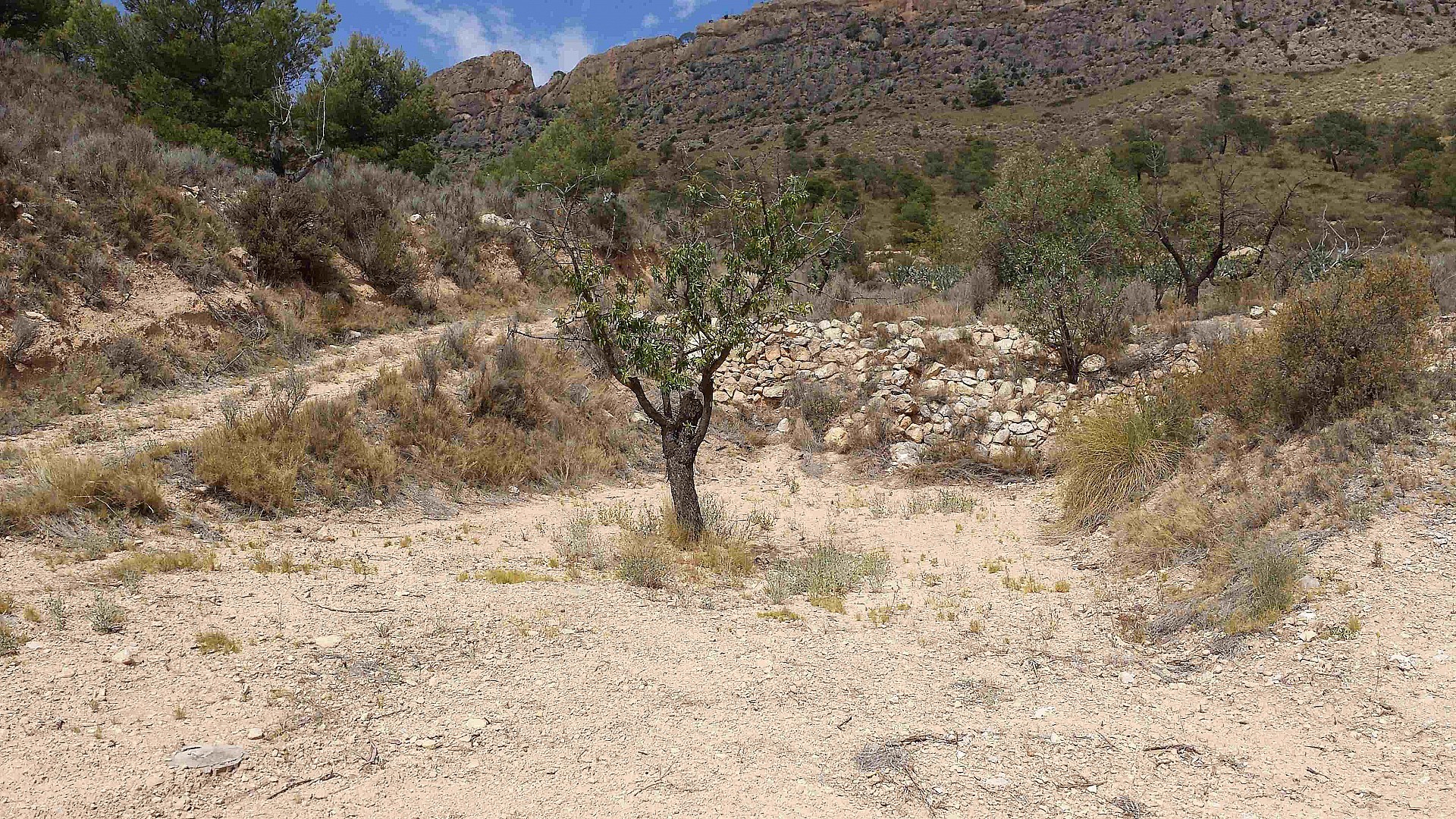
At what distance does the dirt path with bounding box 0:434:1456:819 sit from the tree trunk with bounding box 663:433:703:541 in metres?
1.03

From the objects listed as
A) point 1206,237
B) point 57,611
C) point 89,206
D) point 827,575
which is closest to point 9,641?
point 57,611

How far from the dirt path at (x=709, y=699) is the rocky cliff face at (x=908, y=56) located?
52560 mm

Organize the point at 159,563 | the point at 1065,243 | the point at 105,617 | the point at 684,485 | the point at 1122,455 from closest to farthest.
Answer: the point at 105,617
the point at 159,563
the point at 684,485
the point at 1122,455
the point at 1065,243

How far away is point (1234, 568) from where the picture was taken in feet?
17.9

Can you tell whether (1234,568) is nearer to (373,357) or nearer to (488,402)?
(488,402)

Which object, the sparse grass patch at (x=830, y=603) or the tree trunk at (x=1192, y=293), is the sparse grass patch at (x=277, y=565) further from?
the tree trunk at (x=1192, y=293)

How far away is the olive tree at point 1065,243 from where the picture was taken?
11.2 meters

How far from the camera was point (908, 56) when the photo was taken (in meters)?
68.8

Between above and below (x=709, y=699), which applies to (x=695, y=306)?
above

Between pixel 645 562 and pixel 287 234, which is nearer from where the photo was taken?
pixel 645 562

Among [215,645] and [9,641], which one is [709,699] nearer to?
[215,645]

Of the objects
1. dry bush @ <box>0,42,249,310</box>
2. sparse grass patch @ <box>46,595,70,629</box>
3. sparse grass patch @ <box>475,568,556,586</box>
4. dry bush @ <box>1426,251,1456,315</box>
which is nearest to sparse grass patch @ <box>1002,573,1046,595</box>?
sparse grass patch @ <box>475,568,556,586</box>

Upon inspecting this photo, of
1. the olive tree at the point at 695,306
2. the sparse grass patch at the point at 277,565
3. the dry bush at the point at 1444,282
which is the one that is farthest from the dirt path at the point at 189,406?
the dry bush at the point at 1444,282

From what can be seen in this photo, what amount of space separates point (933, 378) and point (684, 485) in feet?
19.6
